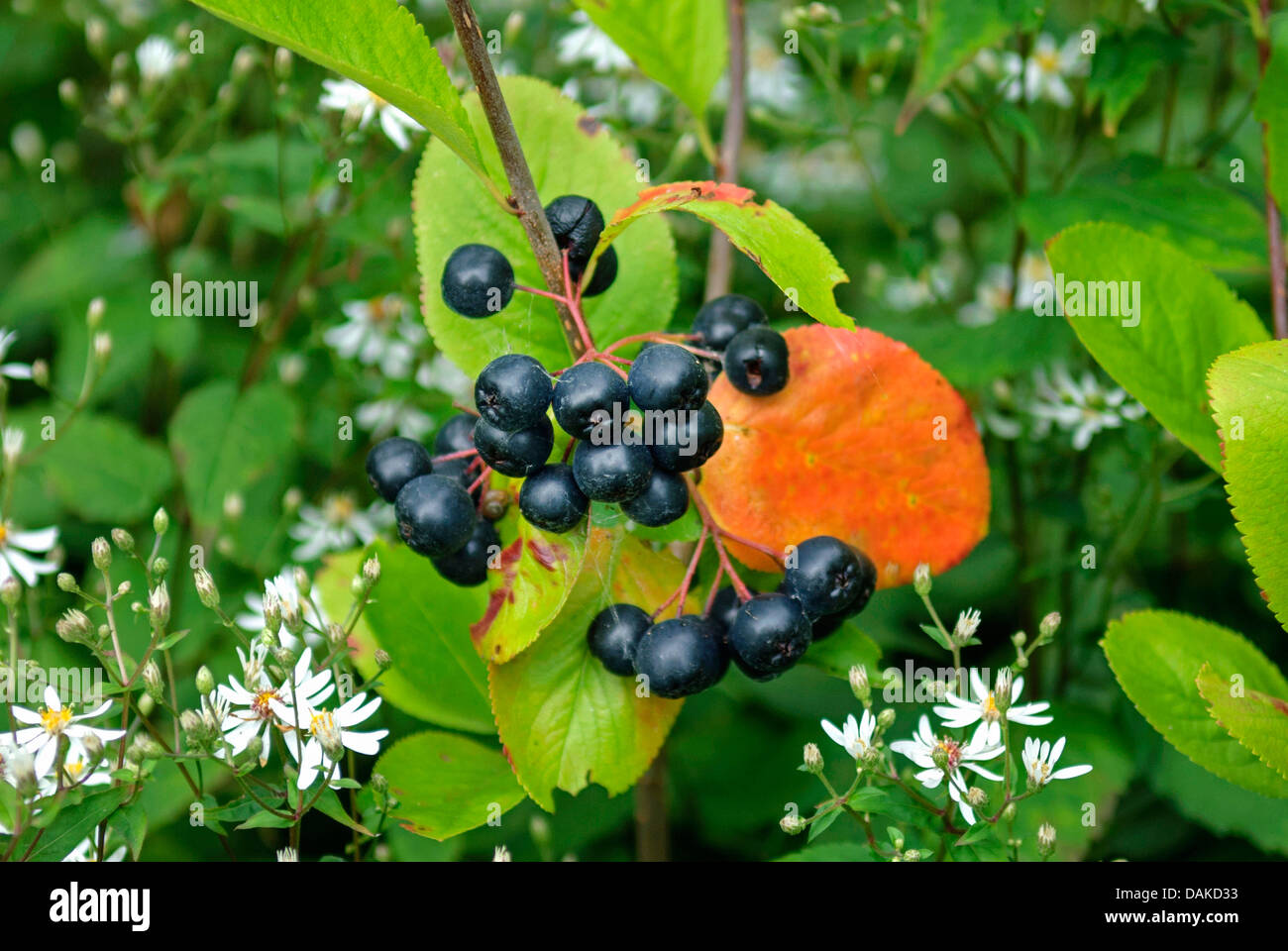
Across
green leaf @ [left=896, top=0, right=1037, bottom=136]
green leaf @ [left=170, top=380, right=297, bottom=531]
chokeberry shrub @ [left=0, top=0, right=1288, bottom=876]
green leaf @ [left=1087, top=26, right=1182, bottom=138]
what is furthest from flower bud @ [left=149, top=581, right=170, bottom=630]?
green leaf @ [left=1087, top=26, right=1182, bottom=138]

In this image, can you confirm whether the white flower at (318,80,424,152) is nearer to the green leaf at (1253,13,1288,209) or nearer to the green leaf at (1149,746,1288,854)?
the green leaf at (1253,13,1288,209)

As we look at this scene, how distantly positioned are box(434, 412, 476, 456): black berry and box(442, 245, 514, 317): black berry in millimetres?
139

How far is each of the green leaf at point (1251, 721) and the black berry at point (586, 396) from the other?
54cm

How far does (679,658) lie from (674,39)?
68 cm

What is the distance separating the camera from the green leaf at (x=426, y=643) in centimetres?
116

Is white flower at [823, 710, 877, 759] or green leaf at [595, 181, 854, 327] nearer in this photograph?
green leaf at [595, 181, 854, 327]

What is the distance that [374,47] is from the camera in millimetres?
790

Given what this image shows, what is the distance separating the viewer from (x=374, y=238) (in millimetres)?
1707

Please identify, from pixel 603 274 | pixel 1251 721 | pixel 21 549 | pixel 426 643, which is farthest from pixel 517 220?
pixel 21 549

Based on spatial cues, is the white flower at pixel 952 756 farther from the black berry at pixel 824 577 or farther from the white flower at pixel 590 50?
the white flower at pixel 590 50

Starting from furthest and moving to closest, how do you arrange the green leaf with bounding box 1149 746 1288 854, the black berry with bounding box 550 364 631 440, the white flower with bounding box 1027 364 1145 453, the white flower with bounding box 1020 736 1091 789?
the white flower with bounding box 1027 364 1145 453
the green leaf with bounding box 1149 746 1288 854
the white flower with bounding box 1020 736 1091 789
the black berry with bounding box 550 364 631 440

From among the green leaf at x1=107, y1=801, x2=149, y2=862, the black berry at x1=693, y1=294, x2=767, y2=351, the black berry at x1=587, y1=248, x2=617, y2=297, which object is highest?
the black berry at x1=587, y1=248, x2=617, y2=297

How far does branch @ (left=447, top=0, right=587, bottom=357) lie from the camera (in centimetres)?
81
